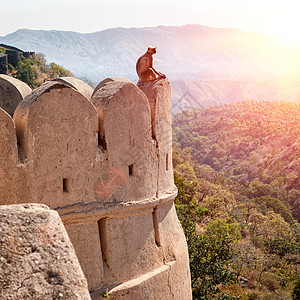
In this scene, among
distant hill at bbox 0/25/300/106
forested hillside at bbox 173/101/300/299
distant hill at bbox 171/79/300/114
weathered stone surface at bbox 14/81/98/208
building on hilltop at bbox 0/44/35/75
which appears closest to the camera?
weathered stone surface at bbox 14/81/98/208

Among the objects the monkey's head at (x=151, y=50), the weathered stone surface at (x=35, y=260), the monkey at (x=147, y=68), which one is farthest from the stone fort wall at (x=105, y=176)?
the weathered stone surface at (x=35, y=260)

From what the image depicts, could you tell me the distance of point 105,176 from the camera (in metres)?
6.43

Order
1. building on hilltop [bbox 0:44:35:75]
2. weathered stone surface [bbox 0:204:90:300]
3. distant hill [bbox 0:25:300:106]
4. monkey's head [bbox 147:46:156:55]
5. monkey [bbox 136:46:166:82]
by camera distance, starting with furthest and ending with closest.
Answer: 1. distant hill [bbox 0:25:300:106]
2. building on hilltop [bbox 0:44:35:75]
3. monkey's head [bbox 147:46:156:55]
4. monkey [bbox 136:46:166:82]
5. weathered stone surface [bbox 0:204:90:300]

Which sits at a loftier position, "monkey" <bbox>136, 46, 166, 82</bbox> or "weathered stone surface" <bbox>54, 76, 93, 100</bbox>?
"monkey" <bbox>136, 46, 166, 82</bbox>

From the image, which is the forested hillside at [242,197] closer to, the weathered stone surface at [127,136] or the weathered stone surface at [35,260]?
the weathered stone surface at [127,136]

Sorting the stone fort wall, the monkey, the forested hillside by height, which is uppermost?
the monkey

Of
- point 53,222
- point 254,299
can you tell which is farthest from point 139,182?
point 254,299

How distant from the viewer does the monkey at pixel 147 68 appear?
760 cm

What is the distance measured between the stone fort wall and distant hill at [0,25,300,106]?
135 metres

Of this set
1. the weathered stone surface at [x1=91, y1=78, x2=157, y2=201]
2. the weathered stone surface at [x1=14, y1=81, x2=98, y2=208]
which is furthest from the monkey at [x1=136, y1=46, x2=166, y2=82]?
the weathered stone surface at [x1=14, y1=81, x2=98, y2=208]

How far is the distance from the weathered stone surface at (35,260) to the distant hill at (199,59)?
5469 inches

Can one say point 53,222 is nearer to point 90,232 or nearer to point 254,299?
point 90,232

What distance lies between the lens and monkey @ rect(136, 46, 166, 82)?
299 inches

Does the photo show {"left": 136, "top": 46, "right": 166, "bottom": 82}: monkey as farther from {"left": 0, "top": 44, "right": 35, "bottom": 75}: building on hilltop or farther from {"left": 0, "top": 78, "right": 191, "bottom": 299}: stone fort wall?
{"left": 0, "top": 44, "right": 35, "bottom": 75}: building on hilltop
